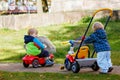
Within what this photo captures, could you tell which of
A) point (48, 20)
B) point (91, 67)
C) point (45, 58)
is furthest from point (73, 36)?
point (91, 67)

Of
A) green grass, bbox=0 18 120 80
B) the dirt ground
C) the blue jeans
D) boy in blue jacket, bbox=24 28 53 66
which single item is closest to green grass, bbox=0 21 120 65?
green grass, bbox=0 18 120 80

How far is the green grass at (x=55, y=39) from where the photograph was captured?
14.9m

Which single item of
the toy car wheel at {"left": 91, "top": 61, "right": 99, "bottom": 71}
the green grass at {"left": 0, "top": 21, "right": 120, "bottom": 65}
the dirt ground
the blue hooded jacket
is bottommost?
the green grass at {"left": 0, "top": 21, "right": 120, "bottom": 65}

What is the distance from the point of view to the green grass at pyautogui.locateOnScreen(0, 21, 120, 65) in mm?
14898

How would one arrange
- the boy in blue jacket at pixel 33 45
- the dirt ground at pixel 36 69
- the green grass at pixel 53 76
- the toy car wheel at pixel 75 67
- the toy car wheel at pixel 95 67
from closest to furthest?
1. the green grass at pixel 53 76
2. the toy car wheel at pixel 75 67
3. the toy car wheel at pixel 95 67
4. the dirt ground at pixel 36 69
5. the boy in blue jacket at pixel 33 45

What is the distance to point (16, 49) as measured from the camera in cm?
1706

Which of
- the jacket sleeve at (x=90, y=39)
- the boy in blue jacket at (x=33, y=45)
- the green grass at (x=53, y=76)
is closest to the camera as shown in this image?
the green grass at (x=53, y=76)

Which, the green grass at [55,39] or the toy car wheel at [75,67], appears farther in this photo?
the green grass at [55,39]

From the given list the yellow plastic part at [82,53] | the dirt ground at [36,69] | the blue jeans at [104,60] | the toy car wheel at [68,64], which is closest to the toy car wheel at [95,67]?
the dirt ground at [36,69]

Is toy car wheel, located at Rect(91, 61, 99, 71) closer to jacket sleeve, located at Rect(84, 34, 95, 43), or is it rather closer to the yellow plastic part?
the yellow plastic part

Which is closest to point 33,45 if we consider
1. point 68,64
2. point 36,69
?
Answer: point 36,69

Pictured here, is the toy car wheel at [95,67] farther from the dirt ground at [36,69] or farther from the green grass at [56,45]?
the green grass at [56,45]

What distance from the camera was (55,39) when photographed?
1969 cm

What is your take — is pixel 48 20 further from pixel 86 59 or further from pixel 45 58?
pixel 86 59
